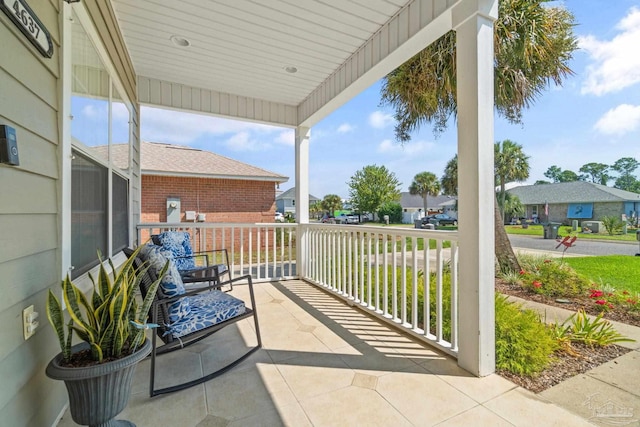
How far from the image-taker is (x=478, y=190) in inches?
77.1

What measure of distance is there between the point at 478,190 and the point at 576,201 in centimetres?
1395

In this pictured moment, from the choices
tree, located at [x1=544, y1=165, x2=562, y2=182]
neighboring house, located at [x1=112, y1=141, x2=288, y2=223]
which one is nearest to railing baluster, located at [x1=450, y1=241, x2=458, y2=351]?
neighboring house, located at [x1=112, y1=141, x2=288, y2=223]

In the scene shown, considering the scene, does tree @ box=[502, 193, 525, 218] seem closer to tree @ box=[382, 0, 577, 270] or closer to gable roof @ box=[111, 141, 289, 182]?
tree @ box=[382, 0, 577, 270]

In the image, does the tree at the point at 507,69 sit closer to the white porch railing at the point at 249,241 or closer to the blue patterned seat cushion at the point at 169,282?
the white porch railing at the point at 249,241

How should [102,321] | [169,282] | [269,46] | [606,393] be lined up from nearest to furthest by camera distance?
1. [102,321]
2. [606,393]
3. [169,282]
4. [269,46]

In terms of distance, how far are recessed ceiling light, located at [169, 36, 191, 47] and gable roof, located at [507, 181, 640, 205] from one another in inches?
473

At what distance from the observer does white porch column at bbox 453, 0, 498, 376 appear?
1955 mm

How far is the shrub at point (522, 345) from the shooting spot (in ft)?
6.64

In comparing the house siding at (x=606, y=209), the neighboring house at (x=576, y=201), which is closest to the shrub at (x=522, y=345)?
the neighboring house at (x=576, y=201)

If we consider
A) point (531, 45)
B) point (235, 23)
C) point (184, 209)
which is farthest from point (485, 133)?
point (184, 209)

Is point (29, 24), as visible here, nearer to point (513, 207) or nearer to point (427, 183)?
point (513, 207)

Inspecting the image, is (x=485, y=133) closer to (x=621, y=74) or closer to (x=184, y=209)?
(x=621, y=74)

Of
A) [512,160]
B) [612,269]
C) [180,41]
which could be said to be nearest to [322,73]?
[180,41]

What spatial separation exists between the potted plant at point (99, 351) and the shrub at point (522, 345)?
7.62 ft
